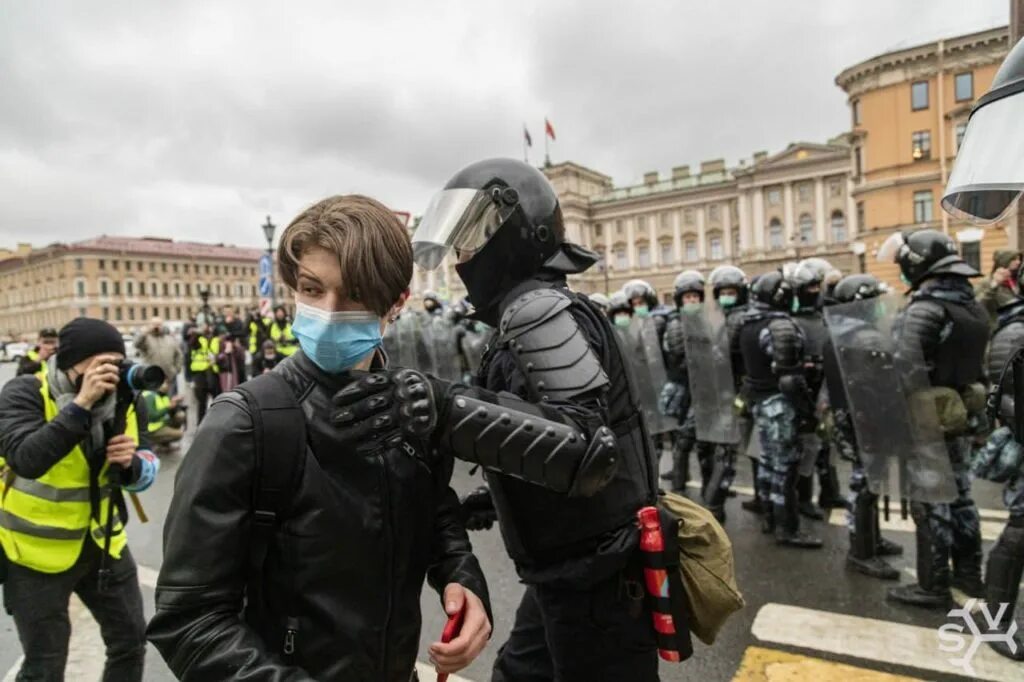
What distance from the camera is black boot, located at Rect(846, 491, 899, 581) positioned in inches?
168

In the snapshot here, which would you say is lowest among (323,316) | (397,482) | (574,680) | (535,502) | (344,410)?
(574,680)

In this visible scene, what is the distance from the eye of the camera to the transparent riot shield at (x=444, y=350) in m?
11.0

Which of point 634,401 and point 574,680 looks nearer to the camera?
point 574,680

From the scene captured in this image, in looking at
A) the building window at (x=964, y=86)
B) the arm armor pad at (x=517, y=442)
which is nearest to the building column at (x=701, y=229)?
the building window at (x=964, y=86)

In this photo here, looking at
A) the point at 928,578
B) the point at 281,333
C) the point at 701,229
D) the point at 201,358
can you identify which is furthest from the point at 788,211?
the point at 928,578

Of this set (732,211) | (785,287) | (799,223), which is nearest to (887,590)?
(785,287)

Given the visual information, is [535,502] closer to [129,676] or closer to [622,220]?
[129,676]

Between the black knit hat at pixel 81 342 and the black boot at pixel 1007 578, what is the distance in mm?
4276

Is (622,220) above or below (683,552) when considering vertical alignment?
above

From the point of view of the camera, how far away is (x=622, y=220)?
75.8 metres

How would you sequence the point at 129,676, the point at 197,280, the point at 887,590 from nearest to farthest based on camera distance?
1. the point at 129,676
2. the point at 887,590
3. the point at 197,280

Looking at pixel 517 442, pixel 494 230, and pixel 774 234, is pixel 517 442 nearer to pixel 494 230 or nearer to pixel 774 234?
pixel 494 230

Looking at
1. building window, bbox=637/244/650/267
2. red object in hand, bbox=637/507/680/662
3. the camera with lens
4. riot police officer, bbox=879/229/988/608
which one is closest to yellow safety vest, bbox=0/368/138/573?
the camera with lens

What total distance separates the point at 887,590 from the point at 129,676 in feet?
13.6
